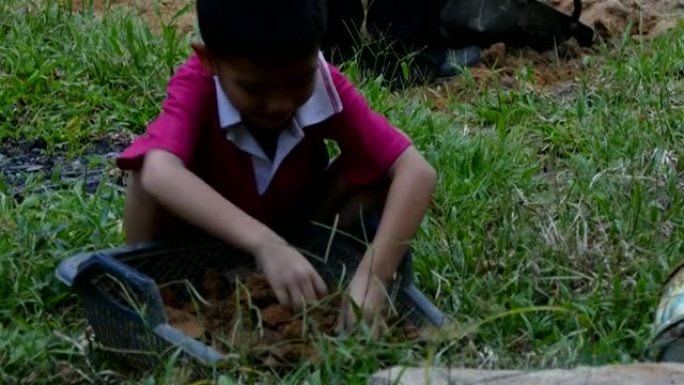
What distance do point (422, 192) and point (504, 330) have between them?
1.16 ft

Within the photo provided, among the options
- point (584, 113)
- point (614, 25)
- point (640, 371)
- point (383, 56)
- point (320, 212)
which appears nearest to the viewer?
point (640, 371)

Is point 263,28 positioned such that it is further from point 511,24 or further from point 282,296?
point 511,24

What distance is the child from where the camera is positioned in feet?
11.3

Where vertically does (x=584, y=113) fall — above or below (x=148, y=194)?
below

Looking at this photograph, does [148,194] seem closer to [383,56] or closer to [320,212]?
[320,212]

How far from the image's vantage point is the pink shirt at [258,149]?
11.9 ft

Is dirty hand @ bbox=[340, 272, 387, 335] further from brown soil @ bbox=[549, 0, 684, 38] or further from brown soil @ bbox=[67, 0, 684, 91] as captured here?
brown soil @ bbox=[549, 0, 684, 38]

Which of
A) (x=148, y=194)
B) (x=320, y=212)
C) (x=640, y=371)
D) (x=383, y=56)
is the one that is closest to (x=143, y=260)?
(x=148, y=194)

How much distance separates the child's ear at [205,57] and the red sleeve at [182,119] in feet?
0.23

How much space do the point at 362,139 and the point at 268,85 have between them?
1.05ft

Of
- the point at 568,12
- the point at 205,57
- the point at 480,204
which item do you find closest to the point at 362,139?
the point at 205,57

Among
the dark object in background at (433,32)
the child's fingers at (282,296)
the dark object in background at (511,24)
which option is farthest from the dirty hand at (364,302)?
the dark object in background at (511,24)

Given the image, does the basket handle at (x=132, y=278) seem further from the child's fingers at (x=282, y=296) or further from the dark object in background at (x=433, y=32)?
the dark object in background at (x=433, y=32)

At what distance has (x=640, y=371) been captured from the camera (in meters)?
2.92
